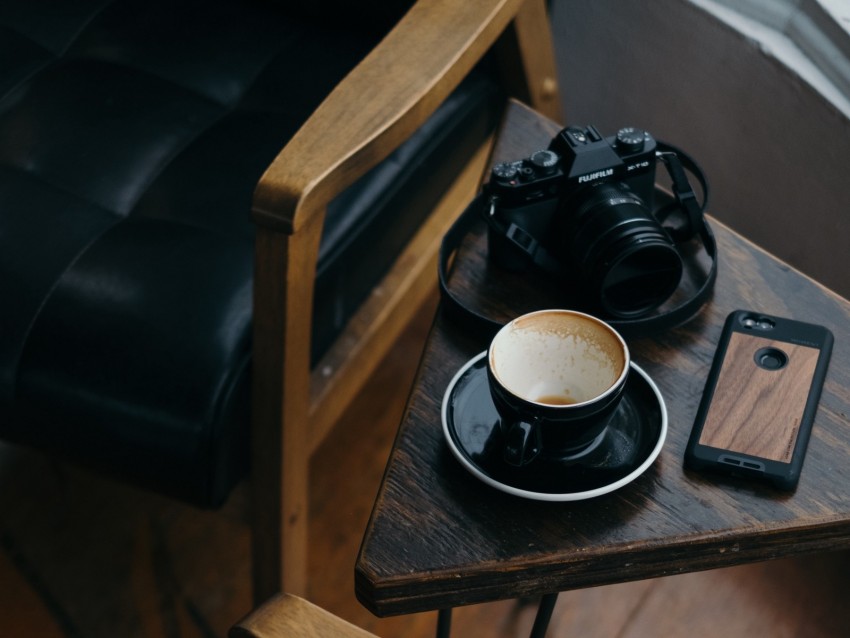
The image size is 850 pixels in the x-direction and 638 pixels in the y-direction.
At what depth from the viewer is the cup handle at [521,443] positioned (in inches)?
A: 24.0

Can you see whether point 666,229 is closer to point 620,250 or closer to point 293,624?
point 620,250

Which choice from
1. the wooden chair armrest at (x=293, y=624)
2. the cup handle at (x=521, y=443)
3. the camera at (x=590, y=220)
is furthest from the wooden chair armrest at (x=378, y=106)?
the wooden chair armrest at (x=293, y=624)

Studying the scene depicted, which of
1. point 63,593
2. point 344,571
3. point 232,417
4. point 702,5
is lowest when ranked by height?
point 63,593

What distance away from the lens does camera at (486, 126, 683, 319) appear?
721 millimetres

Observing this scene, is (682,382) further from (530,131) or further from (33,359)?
(33,359)

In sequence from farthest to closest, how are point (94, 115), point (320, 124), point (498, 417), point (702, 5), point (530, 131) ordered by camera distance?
point (702, 5), point (94, 115), point (530, 131), point (320, 124), point (498, 417)

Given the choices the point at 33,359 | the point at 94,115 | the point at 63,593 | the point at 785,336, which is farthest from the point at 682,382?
the point at 63,593

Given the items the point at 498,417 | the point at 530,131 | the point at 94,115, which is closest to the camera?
the point at 498,417

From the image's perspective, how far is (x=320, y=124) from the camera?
0.79 meters

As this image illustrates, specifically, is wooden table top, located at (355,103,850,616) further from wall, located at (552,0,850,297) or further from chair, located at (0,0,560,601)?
wall, located at (552,0,850,297)

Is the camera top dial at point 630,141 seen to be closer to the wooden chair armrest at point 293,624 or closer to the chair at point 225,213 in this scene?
the chair at point 225,213

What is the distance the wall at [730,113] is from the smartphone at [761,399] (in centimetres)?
36

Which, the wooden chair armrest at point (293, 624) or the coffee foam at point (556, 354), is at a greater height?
the wooden chair armrest at point (293, 624)

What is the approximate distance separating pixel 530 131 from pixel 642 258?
0.72 ft
